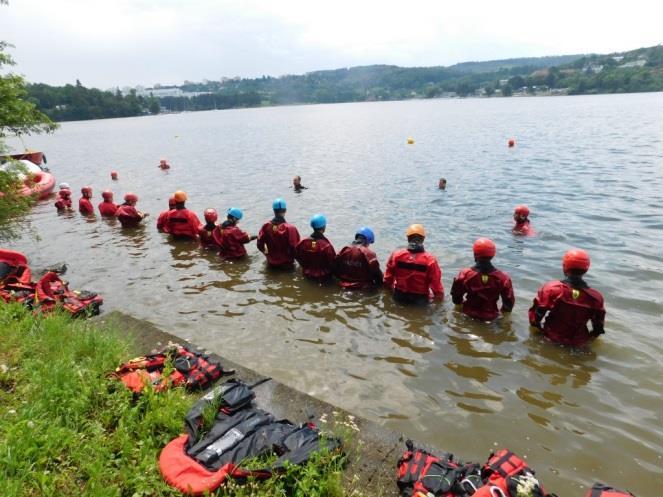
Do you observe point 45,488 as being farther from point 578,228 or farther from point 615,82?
point 615,82

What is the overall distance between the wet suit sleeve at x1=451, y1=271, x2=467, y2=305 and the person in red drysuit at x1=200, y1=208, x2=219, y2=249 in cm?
634

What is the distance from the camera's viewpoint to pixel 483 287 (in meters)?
7.07

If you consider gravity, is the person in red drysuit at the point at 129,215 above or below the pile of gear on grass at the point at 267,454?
below

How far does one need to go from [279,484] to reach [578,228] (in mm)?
11955

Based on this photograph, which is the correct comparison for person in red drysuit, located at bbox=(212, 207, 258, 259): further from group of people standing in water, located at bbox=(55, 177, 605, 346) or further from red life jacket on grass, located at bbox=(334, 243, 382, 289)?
red life jacket on grass, located at bbox=(334, 243, 382, 289)

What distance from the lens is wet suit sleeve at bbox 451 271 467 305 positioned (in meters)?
7.22

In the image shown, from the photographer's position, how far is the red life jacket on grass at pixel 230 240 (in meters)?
10.7

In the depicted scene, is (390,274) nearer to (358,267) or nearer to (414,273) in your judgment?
(414,273)

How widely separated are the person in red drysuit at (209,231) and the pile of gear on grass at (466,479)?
854 cm

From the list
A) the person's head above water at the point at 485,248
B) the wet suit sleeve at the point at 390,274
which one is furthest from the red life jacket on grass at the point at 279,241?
the person's head above water at the point at 485,248

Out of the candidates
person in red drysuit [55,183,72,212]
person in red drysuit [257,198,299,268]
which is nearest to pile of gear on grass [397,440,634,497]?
person in red drysuit [257,198,299,268]

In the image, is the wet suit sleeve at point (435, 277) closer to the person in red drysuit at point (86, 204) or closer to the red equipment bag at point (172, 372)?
the red equipment bag at point (172, 372)

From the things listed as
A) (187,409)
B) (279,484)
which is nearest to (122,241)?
(187,409)

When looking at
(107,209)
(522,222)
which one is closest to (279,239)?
(522,222)
